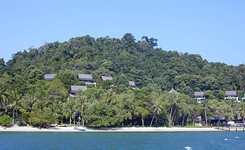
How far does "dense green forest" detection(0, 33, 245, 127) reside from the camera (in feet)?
309

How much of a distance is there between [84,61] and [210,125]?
43941 millimetres

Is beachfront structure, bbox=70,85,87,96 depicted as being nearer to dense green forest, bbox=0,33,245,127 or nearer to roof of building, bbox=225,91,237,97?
dense green forest, bbox=0,33,245,127

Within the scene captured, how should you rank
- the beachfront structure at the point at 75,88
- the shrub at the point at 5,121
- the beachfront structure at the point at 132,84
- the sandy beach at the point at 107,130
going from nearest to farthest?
1. the shrub at the point at 5,121
2. the sandy beach at the point at 107,130
3. the beachfront structure at the point at 75,88
4. the beachfront structure at the point at 132,84

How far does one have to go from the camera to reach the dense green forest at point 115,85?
94.1 meters

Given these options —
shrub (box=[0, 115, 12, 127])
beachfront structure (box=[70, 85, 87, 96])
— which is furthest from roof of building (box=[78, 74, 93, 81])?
shrub (box=[0, 115, 12, 127])

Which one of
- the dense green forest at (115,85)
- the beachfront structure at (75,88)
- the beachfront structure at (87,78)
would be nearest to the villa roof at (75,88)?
the beachfront structure at (75,88)

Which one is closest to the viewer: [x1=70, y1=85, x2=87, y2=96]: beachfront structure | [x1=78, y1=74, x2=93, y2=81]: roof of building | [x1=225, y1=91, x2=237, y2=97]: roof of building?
[x1=70, y1=85, x2=87, y2=96]: beachfront structure

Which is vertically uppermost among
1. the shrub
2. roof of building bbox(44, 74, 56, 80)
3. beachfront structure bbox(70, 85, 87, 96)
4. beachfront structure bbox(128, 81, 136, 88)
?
roof of building bbox(44, 74, 56, 80)

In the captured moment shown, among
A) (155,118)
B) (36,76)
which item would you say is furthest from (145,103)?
(36,76)

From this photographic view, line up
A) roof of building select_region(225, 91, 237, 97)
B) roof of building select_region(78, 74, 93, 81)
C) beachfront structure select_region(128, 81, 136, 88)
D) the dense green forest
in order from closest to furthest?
the dense green forest → roof of building select_region(78, 74, 93, 81) → beachfront structure select_region(128, 81, 136, 88) → roof of building select_region(225, 91, 237, 97)

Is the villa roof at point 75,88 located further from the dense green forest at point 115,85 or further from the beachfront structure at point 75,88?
the dense green forest at point 115,85

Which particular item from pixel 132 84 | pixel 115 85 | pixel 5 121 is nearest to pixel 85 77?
pixel 132 84

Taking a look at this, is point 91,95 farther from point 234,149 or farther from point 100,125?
point 234,149

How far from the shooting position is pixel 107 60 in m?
156
